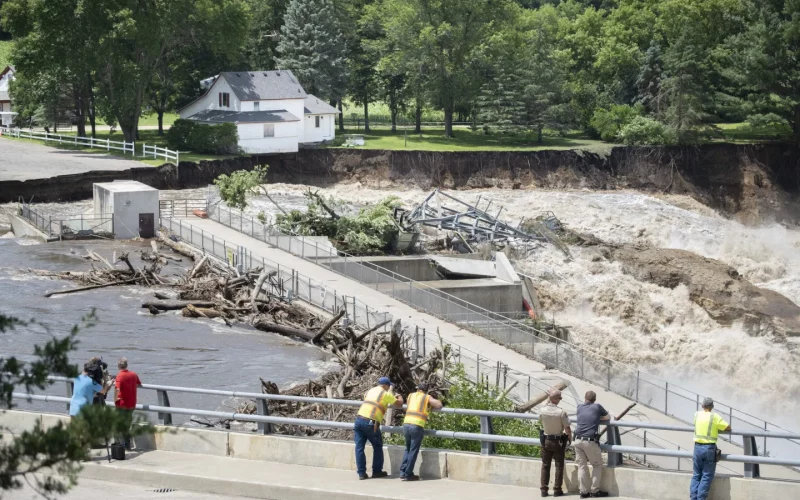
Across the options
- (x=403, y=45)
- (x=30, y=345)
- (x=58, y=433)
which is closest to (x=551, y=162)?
(x=403, y=45)

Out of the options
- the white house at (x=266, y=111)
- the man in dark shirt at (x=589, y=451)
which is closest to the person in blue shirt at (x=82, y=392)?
the man in dark shirt at (x=589, y=451)

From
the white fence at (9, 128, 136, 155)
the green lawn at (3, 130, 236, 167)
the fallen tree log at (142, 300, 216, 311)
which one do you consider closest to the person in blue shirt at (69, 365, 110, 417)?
the fallen tree log at (142, 300, 216, 311)

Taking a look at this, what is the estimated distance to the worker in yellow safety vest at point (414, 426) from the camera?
1589cm

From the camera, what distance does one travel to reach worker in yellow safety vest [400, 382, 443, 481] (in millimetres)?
15891

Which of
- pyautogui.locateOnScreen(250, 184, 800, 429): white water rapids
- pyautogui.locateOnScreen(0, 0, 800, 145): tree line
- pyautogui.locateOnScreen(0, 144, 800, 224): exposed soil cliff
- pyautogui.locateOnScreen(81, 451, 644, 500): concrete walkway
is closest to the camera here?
pyautogui.locateOnScreen(81, 451, 644, 500): concrete walkway

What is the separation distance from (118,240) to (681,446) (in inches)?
1282

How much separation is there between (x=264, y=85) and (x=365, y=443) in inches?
2626

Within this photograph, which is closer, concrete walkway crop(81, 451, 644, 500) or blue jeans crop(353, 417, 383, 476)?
concrete walkway crop(81, 451, 644, 500)

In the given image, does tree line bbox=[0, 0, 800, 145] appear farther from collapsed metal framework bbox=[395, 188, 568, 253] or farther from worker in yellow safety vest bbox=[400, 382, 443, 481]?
worker in yellow safety vest bbox=[400, 382, 443, 481]

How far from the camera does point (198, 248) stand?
47.4m

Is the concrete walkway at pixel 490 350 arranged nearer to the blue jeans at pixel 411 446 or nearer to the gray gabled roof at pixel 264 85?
the blue jeans at pixel 411 446

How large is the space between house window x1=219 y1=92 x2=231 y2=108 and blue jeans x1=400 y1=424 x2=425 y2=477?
66767mm

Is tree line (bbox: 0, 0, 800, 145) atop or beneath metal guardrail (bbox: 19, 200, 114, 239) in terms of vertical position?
atop

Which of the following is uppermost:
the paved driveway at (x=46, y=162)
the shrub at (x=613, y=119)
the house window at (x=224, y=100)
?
the house window at (x=224, y=100)
